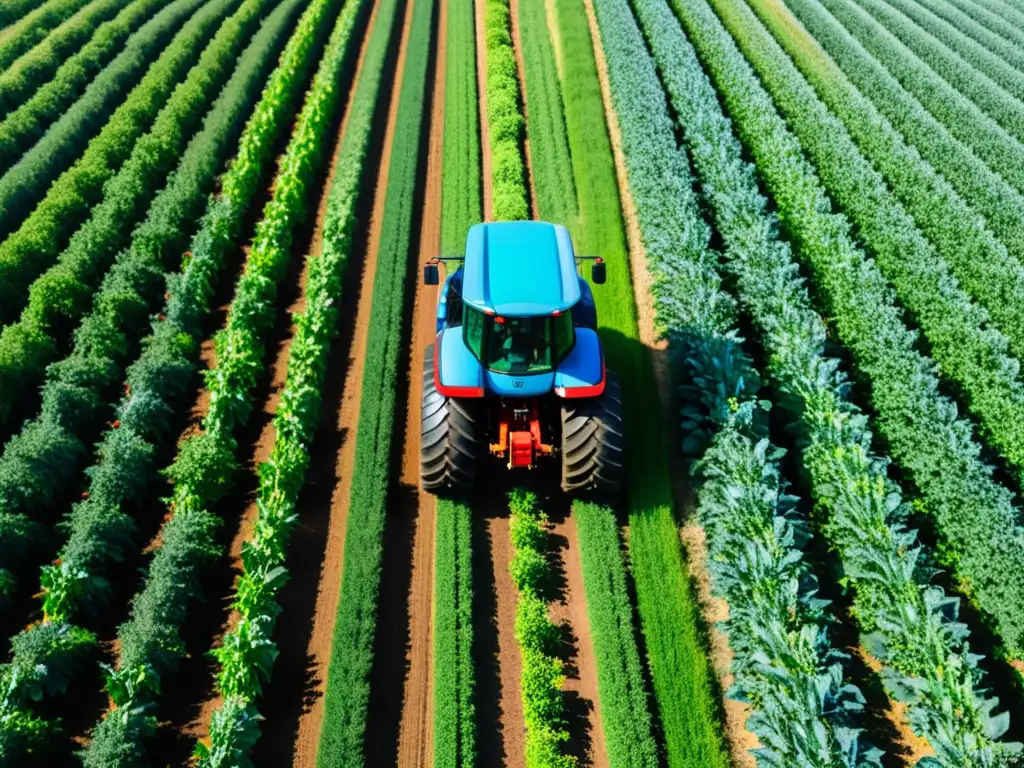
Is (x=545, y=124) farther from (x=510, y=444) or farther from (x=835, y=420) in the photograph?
(x=510, y=444)

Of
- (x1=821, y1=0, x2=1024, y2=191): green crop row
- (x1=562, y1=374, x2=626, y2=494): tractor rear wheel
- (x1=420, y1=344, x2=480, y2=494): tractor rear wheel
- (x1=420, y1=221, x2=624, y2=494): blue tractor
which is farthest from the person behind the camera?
(x1=821, y1=0, x2=1024, y2=191): green crop row

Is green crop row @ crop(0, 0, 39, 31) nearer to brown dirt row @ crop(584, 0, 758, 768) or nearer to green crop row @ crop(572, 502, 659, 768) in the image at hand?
brown dirt row @ crop(584, 0, 758, 768)

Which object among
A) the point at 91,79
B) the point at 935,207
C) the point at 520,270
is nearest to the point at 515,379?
the point at 520,270

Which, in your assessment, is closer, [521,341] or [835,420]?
[521,341]

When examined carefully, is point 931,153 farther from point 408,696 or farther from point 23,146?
point 23,146

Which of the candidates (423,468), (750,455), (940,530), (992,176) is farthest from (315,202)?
(992,176)

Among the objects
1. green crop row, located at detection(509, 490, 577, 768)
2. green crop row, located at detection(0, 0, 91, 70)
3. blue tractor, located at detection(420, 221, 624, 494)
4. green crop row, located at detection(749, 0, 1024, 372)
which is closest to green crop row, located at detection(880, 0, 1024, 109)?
green crop row, located at detection(749, 0, 1024, 372)

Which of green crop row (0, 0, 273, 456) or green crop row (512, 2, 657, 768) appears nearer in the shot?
green crop row (512, 2, 657, 768)
